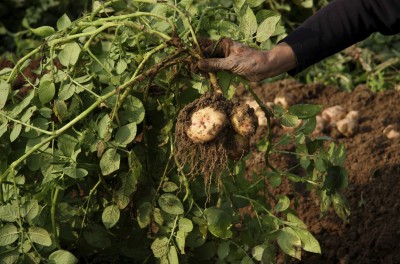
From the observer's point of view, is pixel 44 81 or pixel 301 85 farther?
pixel 301 85

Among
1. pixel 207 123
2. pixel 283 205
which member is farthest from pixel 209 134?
pixel 283 205

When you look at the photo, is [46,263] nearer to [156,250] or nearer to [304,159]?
[156,250]

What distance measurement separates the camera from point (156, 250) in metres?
2.08

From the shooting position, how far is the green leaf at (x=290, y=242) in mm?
2033

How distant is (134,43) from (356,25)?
54cm

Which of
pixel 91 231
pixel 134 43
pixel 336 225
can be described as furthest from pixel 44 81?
pixel 336 225

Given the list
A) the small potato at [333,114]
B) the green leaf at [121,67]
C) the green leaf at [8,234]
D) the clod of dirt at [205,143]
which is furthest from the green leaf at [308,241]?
the small potato at [333,114]

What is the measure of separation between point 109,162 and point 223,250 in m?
0.38

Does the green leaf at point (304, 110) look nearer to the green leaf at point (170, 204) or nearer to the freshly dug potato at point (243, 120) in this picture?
the freshly dug potato at point (243, 120)

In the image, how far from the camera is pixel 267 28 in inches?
79.0

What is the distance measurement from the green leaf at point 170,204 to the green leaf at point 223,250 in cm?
16

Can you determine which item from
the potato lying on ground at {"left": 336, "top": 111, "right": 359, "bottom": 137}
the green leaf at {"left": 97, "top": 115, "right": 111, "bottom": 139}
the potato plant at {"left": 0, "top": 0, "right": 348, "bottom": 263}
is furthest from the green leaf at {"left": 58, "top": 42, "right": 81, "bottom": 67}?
the potato lying on ground at {"left": 336, "top": 111, "right": 359, "bottom": 137}

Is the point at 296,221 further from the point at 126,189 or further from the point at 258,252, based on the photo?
the point at 126,189

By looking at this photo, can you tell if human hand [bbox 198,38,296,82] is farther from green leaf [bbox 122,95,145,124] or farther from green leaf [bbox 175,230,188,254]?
green leaf [bbox 175,230,188,254]
